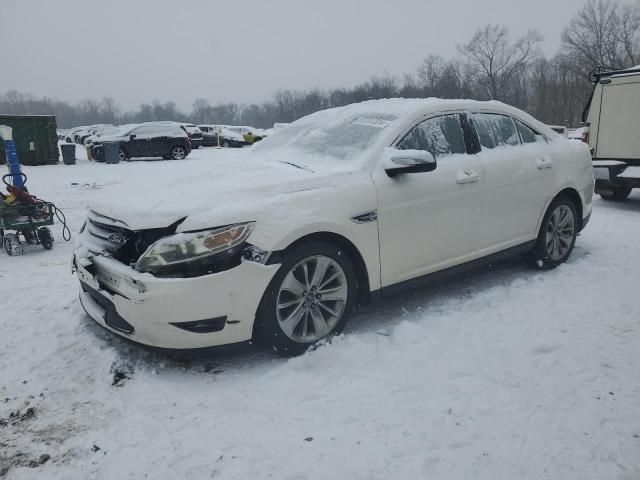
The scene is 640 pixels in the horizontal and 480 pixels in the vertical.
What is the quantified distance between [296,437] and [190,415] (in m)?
0.61

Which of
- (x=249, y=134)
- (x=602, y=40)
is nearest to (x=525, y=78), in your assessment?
(x=602, y=40)

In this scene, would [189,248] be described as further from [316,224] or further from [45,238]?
[45,238]

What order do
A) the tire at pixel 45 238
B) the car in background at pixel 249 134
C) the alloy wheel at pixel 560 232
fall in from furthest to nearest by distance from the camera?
1. the car in background at pixel 249 134
2. the tire at pixel 45 238
3. the alloy wheel at pixel 560 232

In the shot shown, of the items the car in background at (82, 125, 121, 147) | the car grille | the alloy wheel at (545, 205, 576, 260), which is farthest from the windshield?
the car in background at (82, 125, 121, 147)

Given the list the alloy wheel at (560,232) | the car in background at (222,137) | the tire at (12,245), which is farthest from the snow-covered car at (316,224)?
the car in background at (222,137)

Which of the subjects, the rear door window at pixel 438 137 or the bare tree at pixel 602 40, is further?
the bare tree at pixel 602 40

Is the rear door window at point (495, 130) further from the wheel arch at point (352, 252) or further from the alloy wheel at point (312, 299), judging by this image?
the alloy wheel at point (312, 299)

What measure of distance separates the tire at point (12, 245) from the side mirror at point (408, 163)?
5108mm

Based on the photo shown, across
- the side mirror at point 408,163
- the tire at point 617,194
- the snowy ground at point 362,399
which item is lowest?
the snowy ground at point 362,399

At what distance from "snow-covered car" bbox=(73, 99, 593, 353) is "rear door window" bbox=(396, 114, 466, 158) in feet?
0.04

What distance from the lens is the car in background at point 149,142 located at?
2142 cm

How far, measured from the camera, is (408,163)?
3.44 meters

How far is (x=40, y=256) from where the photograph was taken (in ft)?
20.4

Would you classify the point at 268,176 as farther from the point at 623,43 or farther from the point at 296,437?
the point at 623,43
